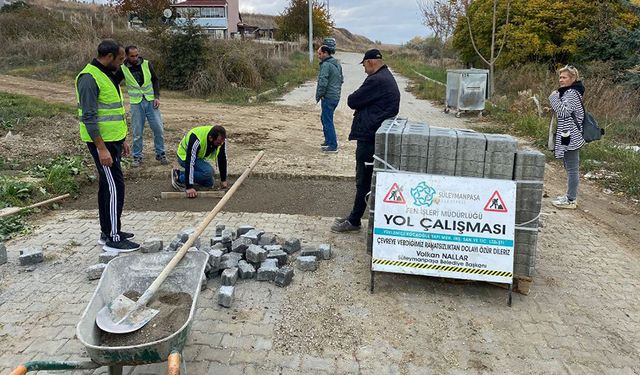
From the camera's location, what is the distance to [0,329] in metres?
3.60

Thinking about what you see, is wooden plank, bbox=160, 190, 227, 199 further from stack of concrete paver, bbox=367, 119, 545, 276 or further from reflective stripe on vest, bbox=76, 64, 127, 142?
stack of concrete paver, bbox=367, 119, 545, 276

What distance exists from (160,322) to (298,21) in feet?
153

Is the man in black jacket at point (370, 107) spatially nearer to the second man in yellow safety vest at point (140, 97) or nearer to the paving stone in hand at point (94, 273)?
the paving stone in hand at point (94, 273)

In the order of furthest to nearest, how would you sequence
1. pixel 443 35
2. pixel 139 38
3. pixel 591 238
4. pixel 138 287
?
pixel 443 35
pixel 139 38
pixel 591 238
pixel 138 287

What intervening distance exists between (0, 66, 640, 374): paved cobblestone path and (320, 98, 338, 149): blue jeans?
174 inches

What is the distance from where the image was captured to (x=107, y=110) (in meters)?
4.66

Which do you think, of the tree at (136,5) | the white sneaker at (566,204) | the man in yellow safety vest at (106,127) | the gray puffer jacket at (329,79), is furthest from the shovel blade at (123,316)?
the tree at (136,5)

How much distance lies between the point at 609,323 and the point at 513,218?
111cm

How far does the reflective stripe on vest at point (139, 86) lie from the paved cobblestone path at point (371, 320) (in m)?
3.27

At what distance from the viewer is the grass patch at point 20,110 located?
1027 centimetres

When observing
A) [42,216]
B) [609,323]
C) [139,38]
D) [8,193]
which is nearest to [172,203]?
[42,216]

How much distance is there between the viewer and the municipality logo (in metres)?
4.11

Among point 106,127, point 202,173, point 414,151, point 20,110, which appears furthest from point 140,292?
point 20,110

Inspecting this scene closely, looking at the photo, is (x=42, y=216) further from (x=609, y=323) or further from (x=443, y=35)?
(x=443, y=35)
